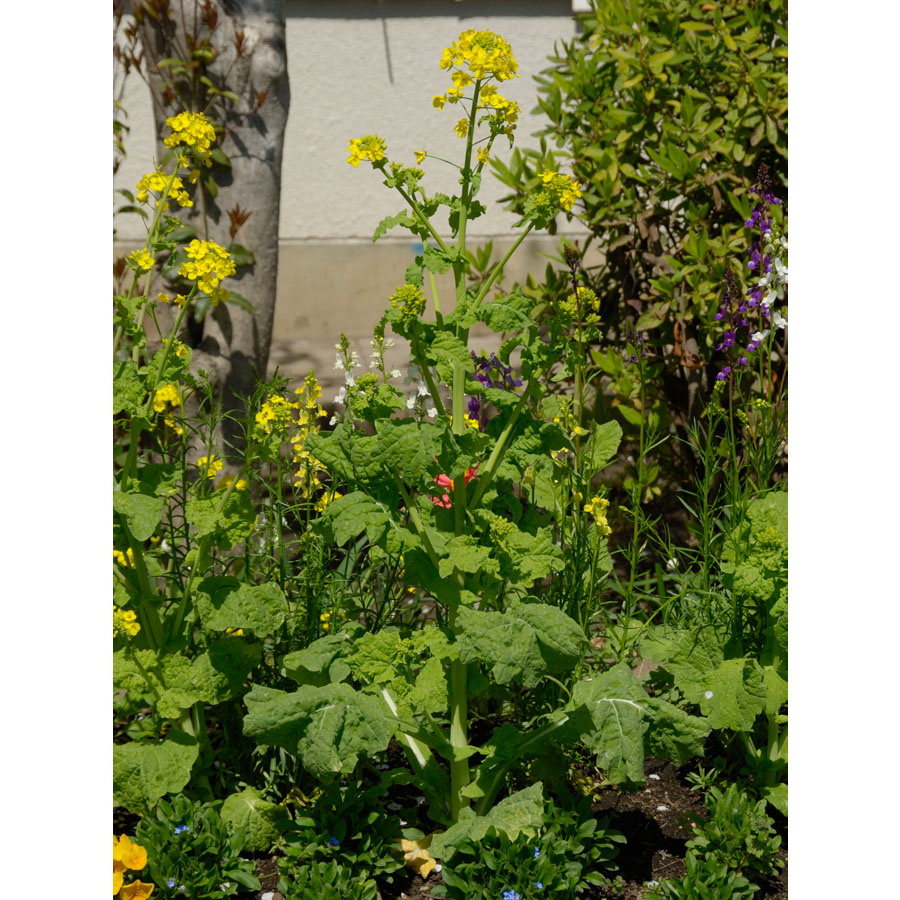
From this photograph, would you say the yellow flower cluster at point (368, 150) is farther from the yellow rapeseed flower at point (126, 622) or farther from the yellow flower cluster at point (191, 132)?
the yellow rapeseed flower at point (126, 622)

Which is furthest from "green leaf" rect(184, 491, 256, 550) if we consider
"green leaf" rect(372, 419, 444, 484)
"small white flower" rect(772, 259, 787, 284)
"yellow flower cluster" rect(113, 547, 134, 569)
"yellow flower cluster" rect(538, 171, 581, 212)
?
"small white flower" rect(772, 259, 787, 284)

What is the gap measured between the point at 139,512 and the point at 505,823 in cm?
110

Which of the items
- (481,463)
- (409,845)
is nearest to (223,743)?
(409,845)

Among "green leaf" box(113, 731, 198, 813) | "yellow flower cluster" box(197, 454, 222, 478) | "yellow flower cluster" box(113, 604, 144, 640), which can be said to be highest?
"yellow flower cluster" box(197, 454, 222, 478)

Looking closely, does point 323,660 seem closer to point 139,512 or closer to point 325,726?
point 325,726

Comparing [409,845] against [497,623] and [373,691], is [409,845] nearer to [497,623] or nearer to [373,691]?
[373,691]

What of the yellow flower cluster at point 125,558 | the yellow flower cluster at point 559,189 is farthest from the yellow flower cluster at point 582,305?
the yellow flower cluster at point 125,558

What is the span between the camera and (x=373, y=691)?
7.68 ft

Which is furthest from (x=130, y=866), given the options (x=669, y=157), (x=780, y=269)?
(x=669, y=157)

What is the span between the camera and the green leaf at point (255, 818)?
240 cm

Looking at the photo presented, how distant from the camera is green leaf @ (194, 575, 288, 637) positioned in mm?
2309

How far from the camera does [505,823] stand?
2.18 metres

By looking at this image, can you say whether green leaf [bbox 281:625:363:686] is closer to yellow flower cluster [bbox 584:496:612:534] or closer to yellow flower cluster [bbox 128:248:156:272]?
yellow flower cluster [bbox 584:496:612:534]

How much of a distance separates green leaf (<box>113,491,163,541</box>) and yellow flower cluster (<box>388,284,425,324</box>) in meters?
0.74
